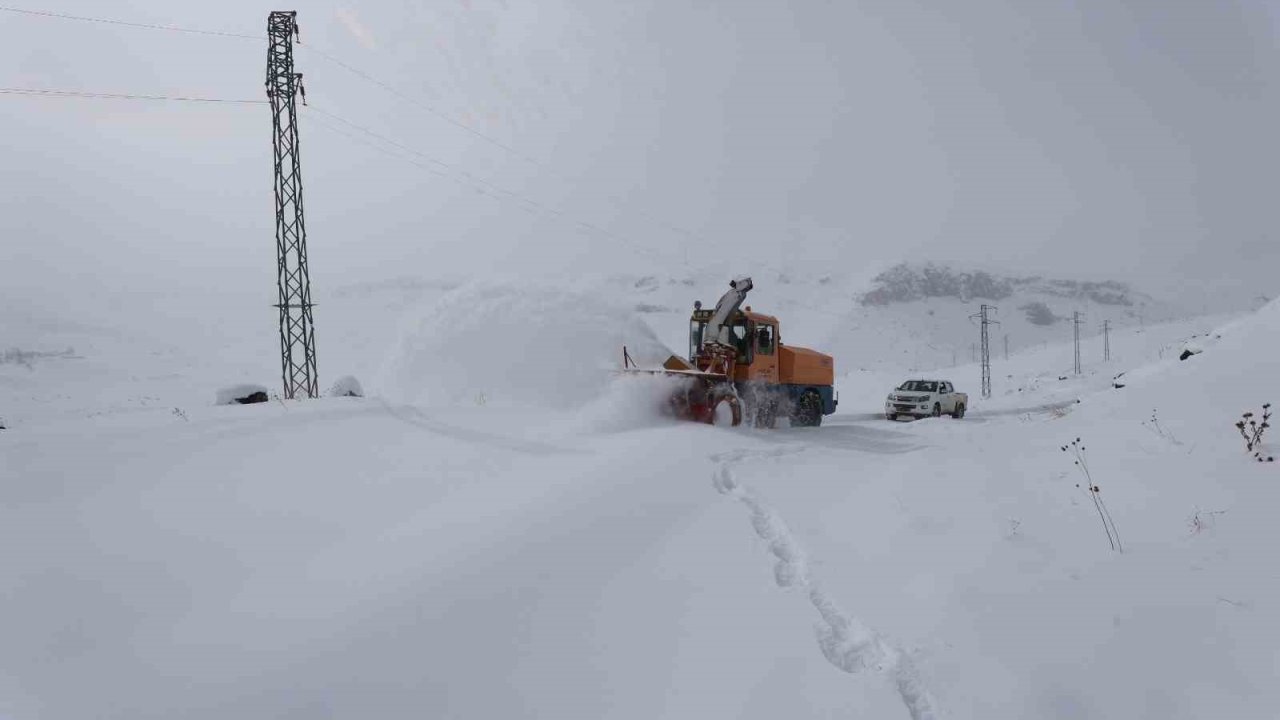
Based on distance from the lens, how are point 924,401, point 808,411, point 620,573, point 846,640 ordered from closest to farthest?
point 846,640 < point 620,573 < point 808,411 < point 924,401

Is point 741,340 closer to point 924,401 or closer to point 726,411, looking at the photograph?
point 726,411

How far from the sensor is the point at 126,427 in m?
7.05

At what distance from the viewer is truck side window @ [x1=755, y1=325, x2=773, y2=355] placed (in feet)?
53.5

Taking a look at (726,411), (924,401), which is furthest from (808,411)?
(924,401)

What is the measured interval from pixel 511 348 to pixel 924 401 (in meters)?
15.2

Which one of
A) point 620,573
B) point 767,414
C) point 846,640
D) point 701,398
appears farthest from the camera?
point 767,414

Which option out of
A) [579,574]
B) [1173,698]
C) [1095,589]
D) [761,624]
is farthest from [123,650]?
[1095,589]

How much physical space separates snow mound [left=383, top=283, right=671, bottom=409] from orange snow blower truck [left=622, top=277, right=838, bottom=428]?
2.81 feet

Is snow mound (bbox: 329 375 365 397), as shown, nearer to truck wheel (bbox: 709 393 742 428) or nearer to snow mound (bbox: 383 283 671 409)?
snow mound (bbox: 383 283 671 409)

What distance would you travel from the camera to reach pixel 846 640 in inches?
158

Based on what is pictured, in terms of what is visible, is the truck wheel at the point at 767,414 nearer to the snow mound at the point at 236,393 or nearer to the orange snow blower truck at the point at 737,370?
the orange snow blower truck at the point at 737,370

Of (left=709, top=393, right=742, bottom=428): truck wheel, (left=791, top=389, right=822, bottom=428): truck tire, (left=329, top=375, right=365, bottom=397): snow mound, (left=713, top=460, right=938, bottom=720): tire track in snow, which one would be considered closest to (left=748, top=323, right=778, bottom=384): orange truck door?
(left=709, top=393, right=742, bottom=428): truck wheel

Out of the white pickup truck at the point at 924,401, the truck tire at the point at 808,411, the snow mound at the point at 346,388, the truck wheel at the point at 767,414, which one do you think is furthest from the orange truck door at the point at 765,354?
the snow mound at the point at 346,388

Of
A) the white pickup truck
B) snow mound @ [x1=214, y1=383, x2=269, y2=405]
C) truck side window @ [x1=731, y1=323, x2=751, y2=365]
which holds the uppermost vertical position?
truck side window @ [x1=731, y1=323, x2=751, y2=365]
